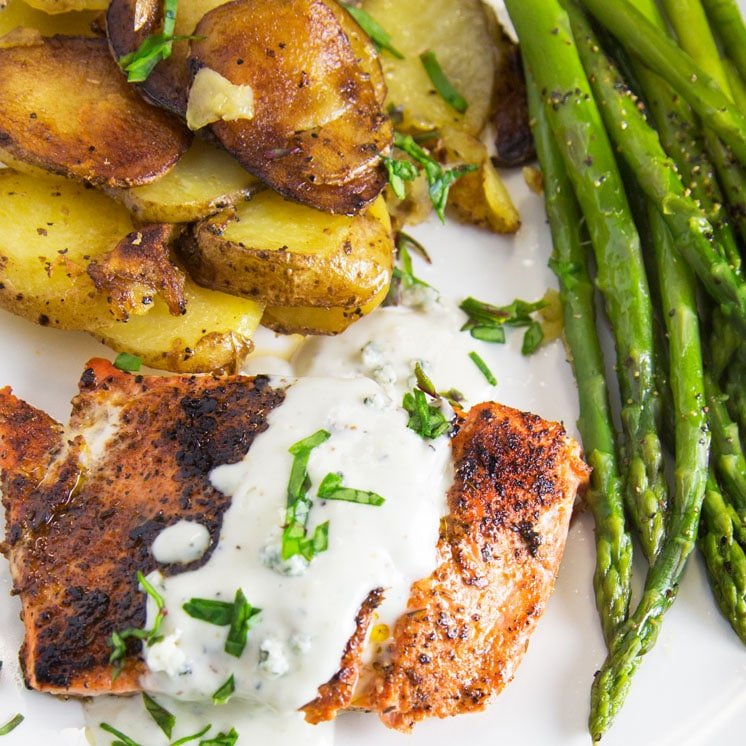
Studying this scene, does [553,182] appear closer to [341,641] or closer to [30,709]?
[341,641]

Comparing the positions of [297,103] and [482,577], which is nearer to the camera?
[482,577]

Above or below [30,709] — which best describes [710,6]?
above

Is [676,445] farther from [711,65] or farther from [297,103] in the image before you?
[297,103]

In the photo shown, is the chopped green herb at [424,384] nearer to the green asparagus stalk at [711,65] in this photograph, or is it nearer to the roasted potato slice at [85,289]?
the roasted potato slice at [85,289]

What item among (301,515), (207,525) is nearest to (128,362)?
(207,525)

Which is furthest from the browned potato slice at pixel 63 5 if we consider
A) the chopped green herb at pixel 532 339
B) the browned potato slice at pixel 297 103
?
the chopped green herb at pixel 532 339

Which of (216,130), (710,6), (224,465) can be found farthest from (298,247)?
(710,6)
